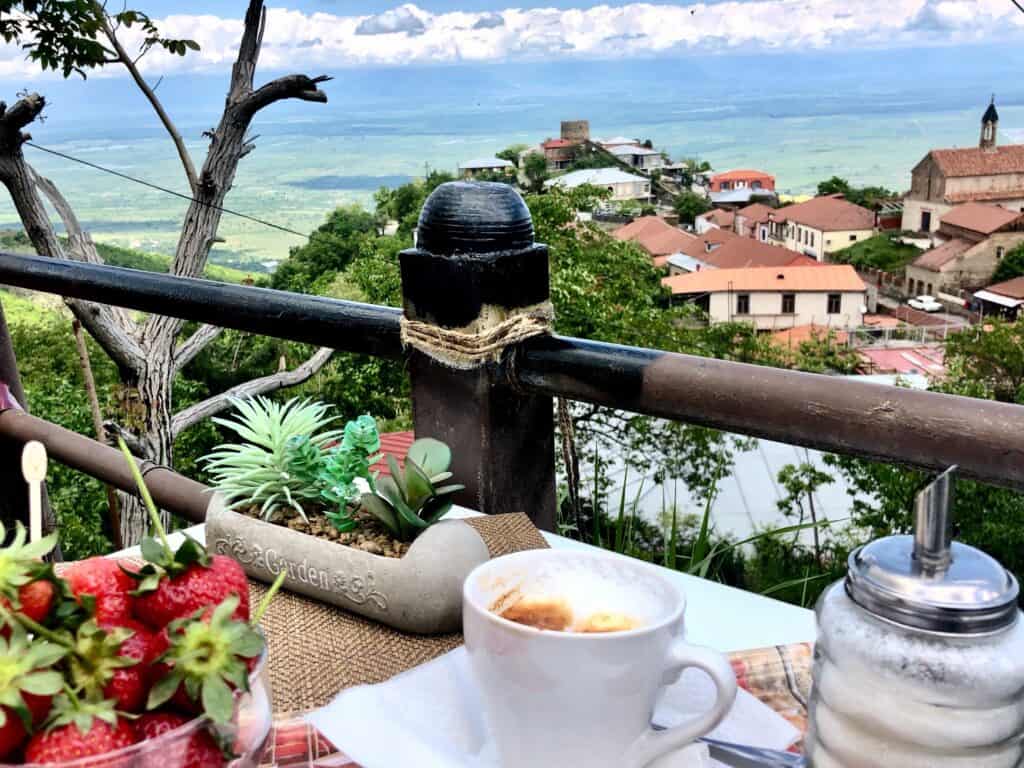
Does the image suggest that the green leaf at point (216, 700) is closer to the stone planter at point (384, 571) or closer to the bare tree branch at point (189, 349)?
the stone planter at point (384, 571)

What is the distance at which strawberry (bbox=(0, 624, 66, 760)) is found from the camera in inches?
15.5

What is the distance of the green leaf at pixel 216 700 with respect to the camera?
422mm

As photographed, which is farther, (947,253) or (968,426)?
(947,253)

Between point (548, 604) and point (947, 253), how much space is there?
4352 centimetres

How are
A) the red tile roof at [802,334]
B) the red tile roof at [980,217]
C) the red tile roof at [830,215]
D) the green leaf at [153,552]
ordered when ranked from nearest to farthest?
the green leaf at [153,552] → the red tile roof at [802,334] → the red tile roof at [980,217] → the red tile roof at [830,215]

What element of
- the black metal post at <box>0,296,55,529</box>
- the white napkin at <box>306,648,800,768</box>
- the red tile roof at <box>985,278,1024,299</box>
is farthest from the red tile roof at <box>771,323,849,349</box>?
the white napkin at <box>306,648,800,768</box>

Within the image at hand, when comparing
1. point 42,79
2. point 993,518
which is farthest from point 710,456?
point 42,79

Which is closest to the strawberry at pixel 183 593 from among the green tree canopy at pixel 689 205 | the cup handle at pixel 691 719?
the cup handle at pixel 691 719

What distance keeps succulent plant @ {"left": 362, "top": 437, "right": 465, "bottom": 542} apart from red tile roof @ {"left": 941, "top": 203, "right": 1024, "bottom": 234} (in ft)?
140

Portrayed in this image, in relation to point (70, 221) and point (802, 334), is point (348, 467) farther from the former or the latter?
point (802, 334)

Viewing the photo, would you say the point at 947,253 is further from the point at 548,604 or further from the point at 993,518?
the point at 548,604

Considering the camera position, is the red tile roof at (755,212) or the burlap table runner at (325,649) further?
the red tile roof at (755,212)

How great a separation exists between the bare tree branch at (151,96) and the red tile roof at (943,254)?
3723 cm

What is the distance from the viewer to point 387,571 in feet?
2.69
